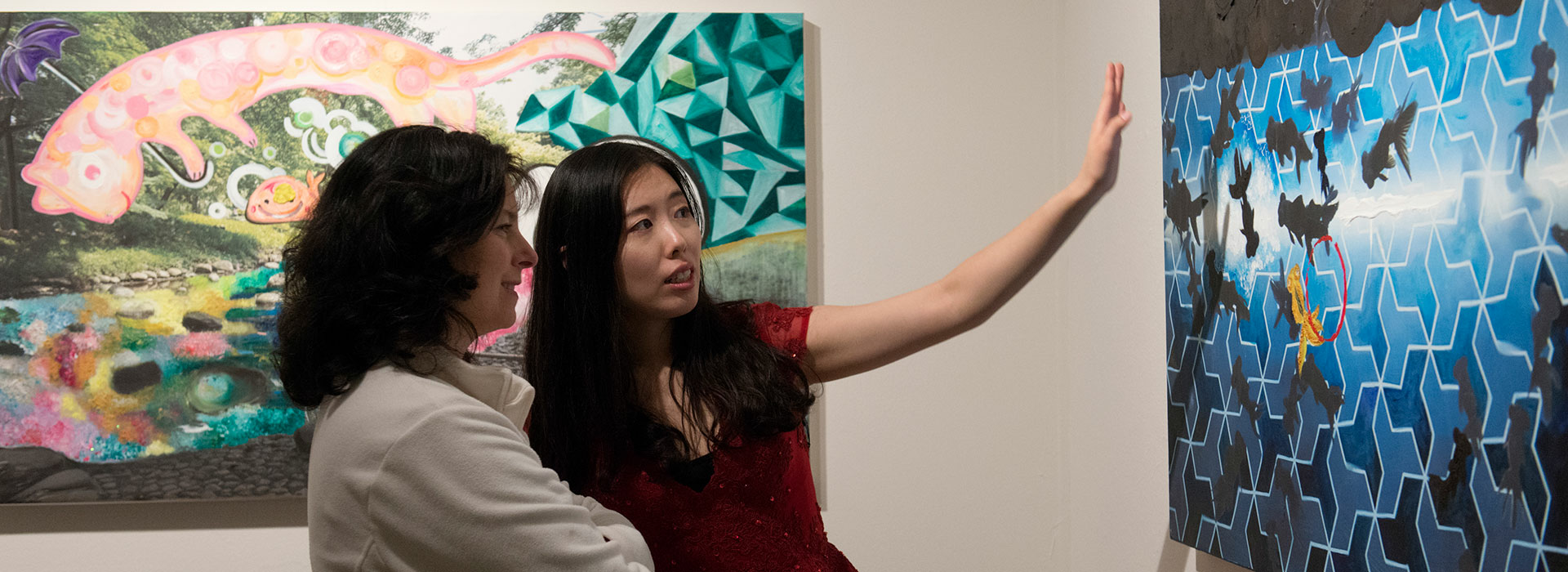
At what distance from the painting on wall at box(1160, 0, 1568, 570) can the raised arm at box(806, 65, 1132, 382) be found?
230 millimetres

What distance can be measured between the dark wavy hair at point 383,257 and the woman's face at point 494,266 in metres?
0.02

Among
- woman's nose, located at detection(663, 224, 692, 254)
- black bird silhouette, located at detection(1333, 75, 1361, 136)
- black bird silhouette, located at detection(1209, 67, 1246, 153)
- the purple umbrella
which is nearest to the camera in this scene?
black bird silhouette, located at detection(1333, 75, 1361, 136)

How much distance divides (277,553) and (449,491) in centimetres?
159

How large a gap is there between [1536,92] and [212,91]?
2.13m

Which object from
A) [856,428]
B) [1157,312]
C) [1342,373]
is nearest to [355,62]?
[856,428]

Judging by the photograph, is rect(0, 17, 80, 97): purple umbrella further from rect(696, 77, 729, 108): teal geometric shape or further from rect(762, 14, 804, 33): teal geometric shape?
rect(762, 14, 804, 33): teal geometric shape

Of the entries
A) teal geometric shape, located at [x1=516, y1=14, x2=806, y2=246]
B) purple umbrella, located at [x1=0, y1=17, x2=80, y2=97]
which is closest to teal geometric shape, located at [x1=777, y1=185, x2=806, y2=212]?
teal geometric shape, located at [x1=516, y1=14, x2=806, y2=246]

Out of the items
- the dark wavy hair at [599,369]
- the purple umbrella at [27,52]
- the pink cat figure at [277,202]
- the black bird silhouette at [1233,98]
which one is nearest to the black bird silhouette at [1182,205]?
the black bird silhouette at [1233,98]

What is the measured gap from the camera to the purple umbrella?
2010 mm

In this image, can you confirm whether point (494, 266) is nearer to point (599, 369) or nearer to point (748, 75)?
point (599, 369)

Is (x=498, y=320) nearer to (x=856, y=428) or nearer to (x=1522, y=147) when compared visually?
(x=1522, y=147)

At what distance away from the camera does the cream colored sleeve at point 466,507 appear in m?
0.77

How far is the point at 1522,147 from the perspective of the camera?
956mm

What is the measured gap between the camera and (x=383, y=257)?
83 centimetres
